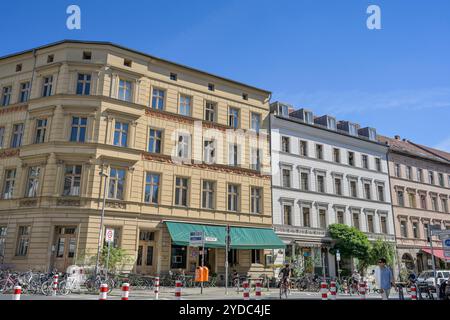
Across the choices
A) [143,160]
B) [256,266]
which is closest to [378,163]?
[256,266]

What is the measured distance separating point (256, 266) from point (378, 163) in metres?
21.5

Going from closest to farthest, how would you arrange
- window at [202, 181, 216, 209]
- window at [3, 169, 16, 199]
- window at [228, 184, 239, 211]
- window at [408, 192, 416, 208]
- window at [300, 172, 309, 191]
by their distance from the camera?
window at [3, 169, 16, 199] < window at [202, 181, 216, 209] < window at [228, 184, 239, 211] < window at [300, 172, 309, 191] < window at [408, 192, 416, 208]

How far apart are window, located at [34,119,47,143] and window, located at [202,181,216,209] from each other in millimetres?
12472

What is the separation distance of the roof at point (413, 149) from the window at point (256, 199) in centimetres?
2040

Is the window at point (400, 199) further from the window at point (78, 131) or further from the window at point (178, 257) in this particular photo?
the window at point (78, 131)

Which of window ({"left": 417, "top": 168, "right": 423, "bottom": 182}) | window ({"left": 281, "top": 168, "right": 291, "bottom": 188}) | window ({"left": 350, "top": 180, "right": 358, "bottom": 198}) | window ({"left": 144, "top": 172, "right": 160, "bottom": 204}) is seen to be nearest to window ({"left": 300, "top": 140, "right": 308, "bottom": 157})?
window ({"left": 281, "top": 168, "right": 291, "bottom": 188})

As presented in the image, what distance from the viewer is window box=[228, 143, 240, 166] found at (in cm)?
3334

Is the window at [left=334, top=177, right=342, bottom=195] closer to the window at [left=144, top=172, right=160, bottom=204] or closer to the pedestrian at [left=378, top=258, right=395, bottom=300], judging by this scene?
the window at [left=144, top=172, right=160, bottom=204]

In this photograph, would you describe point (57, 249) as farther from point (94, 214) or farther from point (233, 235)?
point (233, 235)

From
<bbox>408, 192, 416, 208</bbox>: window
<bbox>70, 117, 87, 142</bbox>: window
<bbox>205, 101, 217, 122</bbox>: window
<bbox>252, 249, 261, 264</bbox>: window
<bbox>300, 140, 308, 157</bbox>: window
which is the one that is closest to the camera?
<bbox>70, 117, 87, 142</bbox>: window

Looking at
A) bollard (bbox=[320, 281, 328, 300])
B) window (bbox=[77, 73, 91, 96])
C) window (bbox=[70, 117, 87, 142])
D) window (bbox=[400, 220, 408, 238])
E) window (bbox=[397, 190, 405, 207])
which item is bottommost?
bollard (bbox=[320, 281, 328, 300])

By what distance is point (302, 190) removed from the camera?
37.0m

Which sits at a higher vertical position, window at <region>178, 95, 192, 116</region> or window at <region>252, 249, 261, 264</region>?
window at <region>178, 95, 192, 116</region>

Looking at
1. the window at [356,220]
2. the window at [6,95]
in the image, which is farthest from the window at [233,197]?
the window at [6,95]
